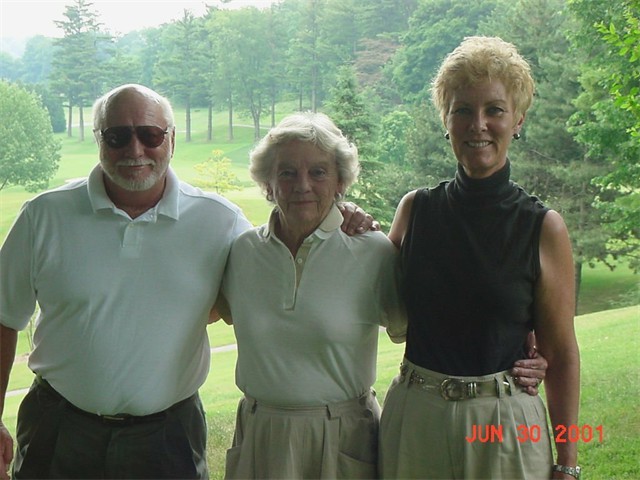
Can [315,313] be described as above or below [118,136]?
below

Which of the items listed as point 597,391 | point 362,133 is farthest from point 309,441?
point 362,133

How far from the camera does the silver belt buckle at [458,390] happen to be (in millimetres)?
1813

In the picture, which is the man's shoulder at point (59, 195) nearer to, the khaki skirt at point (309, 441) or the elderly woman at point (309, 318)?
the elderly woman at point (309, 318)

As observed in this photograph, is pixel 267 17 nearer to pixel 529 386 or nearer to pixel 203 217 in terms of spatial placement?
pixel 203 217

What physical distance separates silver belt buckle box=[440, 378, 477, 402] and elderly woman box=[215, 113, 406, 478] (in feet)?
0.83

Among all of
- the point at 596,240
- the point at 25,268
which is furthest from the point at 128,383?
the point at 596,240

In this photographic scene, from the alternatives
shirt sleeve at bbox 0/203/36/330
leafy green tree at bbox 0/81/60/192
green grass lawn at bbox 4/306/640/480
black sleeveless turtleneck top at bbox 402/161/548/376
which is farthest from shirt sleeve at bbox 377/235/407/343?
leafy green tree at bbox 0/81/60/192

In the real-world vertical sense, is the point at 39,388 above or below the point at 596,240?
above

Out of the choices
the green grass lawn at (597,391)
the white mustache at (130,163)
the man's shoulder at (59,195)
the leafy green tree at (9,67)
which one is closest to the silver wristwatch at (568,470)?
the white mustache at (130,163)

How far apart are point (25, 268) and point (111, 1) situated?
4634mm

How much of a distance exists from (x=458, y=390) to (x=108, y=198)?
1135 millimetres

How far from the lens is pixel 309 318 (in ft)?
6.25

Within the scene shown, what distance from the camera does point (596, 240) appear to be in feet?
37.2

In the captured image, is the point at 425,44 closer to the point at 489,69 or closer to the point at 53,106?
the point at 53,106
